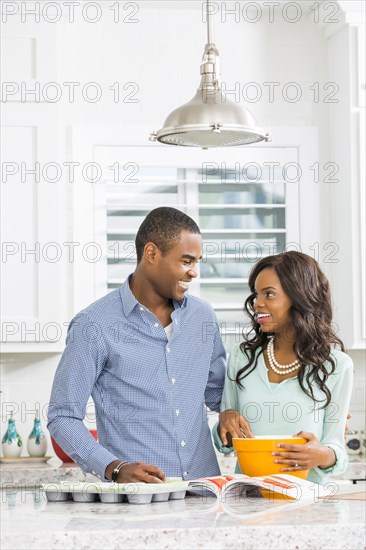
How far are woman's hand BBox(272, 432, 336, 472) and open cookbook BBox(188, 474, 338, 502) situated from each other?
0.12 ft

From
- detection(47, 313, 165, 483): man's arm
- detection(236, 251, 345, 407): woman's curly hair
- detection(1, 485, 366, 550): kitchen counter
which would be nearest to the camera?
detection(1, 485, 366, 550): kitchen counter

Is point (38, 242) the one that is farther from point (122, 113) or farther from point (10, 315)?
point (122, 113)

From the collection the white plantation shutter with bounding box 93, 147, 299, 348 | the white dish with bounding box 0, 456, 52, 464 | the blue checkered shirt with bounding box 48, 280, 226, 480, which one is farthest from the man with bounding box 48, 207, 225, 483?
the white plantation shutter with bounding box 93, 147, 299, 348

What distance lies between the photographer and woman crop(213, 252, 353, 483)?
2326 mm

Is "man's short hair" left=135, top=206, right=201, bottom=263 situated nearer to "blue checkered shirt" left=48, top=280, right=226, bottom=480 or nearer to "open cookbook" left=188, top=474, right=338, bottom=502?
"blue checkered shirt" left=48, top=280, right=226, bottom=480

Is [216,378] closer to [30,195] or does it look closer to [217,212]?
[30,195]

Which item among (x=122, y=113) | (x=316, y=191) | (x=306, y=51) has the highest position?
(x=306, y=51)

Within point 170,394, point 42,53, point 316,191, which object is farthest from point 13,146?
point 170,394

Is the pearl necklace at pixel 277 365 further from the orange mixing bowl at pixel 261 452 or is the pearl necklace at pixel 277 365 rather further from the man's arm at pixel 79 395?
the man's arm at pixel 79 395

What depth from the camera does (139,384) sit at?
A: 98.3 inches

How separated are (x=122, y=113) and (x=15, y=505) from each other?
3147 millimetres

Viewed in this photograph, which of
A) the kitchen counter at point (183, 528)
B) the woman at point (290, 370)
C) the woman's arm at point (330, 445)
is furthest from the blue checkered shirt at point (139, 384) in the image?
the kitchen counter at point (183, 528)

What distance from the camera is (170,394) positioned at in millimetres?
2523

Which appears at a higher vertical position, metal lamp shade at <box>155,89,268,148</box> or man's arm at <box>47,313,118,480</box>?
metal lamp shade at <box>155,89,268,148</box>
